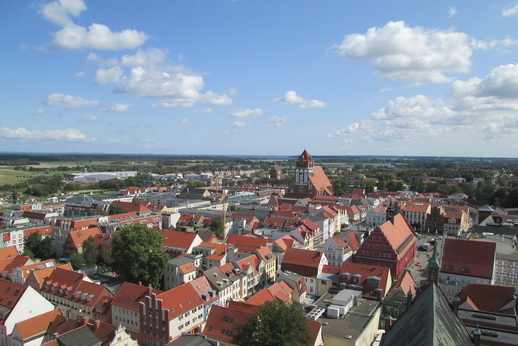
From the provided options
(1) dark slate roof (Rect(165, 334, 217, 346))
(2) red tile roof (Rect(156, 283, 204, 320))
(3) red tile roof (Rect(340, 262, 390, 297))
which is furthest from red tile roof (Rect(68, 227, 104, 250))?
(3) red tile roof (Rect(340, 262, 390, 297))

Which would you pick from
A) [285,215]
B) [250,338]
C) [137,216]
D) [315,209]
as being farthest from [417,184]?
[250,338]

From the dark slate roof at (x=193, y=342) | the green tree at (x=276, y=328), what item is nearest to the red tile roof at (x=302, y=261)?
the green tree at (x=276, y=328)

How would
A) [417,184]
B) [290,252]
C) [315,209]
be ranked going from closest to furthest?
[290,252]
[315,209]
[417,184]

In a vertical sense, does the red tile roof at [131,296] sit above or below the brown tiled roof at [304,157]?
below

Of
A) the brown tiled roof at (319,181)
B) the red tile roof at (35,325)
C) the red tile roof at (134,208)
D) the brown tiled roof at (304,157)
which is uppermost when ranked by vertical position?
the brown tiled roof at (304,157)

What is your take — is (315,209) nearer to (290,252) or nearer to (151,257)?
(290,252)

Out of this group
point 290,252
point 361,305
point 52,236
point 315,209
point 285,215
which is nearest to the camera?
point 361,305

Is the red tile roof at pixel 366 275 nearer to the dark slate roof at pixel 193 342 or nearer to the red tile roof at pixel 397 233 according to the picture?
the red tile roof at pixel 397 233

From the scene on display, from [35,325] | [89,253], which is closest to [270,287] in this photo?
[35,325]
